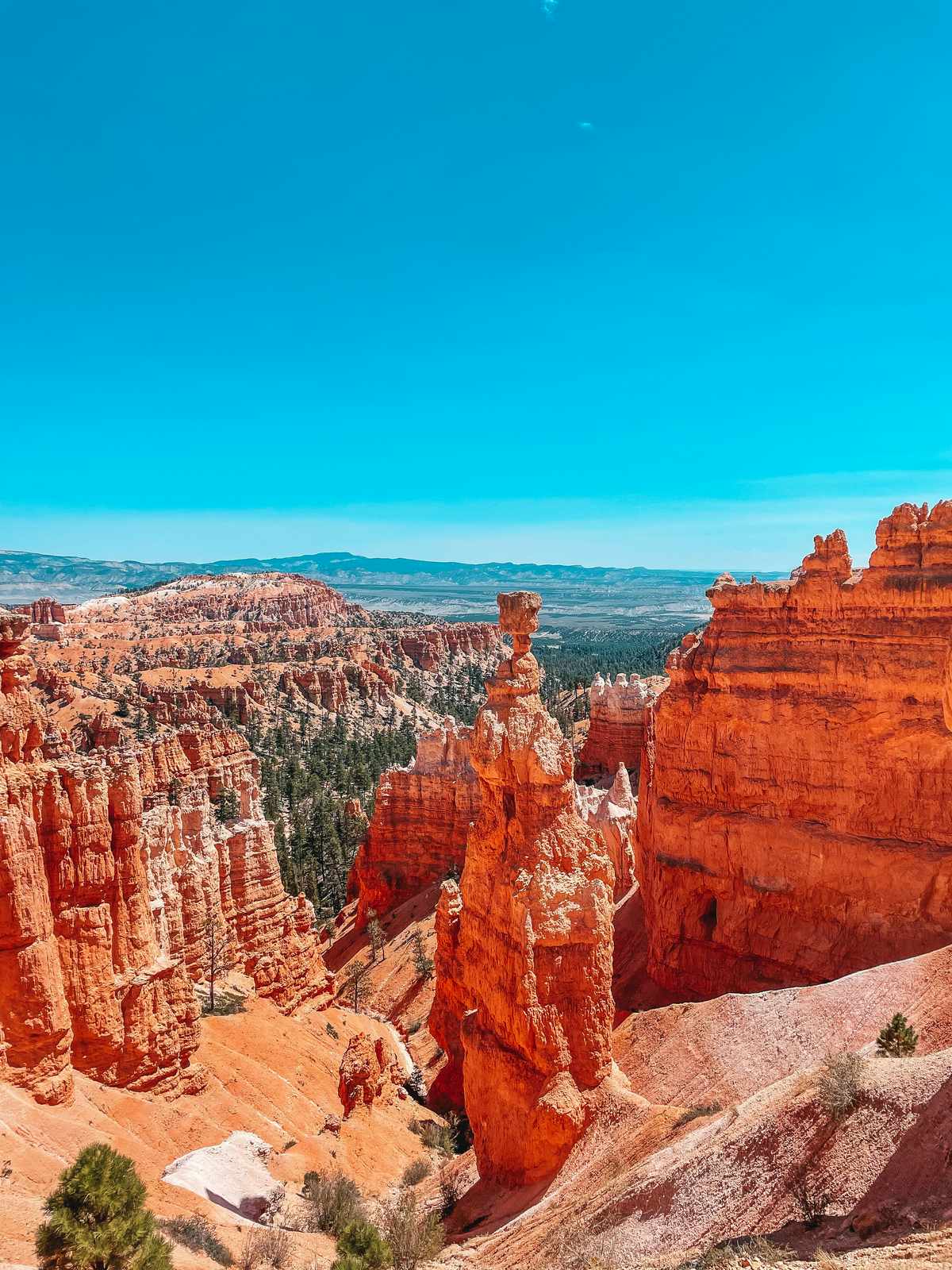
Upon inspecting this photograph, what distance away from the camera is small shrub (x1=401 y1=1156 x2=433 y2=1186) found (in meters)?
15.8

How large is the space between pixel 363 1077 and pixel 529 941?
700cm

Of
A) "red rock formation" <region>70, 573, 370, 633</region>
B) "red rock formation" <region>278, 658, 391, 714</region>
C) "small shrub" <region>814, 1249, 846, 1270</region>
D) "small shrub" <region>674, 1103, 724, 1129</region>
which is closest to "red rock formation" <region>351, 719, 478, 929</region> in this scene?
"small shrub" <region>674, 1103, 724, 1129</region>

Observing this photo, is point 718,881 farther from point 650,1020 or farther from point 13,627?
point 13,627

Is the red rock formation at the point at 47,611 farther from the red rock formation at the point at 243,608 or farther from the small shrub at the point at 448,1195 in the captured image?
the small shrub at the point at 448,1195

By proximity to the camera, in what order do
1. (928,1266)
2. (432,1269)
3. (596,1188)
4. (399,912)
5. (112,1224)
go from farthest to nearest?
(399,912)
(596,1188)
(432,1269)
(112,1224)
(928,1266)

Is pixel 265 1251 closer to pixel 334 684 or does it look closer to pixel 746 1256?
pixel 746 1256

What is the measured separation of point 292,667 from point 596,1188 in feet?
304

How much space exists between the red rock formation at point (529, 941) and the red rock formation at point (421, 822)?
2255 cm

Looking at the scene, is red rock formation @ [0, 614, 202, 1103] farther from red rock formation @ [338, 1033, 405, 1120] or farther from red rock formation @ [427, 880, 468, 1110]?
red rock formation @ [427, 880, 468, 1110]

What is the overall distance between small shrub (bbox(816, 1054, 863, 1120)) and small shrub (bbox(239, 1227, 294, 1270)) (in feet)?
23.3

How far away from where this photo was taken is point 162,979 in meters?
14.6

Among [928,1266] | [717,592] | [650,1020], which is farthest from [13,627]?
[717,592]

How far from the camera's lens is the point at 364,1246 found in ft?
33.8

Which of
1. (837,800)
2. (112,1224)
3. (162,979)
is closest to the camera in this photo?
(112,1224)
